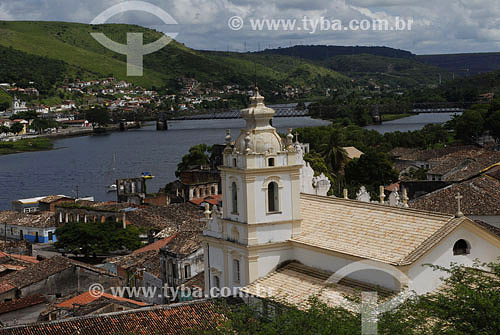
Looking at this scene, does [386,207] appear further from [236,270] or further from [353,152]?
[353,152]

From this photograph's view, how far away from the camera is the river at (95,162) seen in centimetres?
6969

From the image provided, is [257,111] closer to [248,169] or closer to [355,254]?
[248,169]

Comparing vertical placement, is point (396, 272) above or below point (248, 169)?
below

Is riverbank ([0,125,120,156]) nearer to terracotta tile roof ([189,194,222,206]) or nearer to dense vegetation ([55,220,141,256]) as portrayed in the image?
terracotta tile roof ([189,194,222,206])

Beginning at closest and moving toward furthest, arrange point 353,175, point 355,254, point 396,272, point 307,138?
1. point 396,272
2. point 355,254
3. point 353,175
4. point 307,138

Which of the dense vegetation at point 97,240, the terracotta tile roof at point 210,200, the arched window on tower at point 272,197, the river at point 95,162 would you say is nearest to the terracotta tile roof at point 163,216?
the dense vegetation at point 97,240

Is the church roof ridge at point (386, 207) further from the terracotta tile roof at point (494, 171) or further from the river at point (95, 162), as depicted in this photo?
the river at point (95, 162)

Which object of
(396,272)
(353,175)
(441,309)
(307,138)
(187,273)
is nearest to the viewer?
(441,309)

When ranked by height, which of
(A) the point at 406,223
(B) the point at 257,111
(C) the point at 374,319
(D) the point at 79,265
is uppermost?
(B) the point at 257,111

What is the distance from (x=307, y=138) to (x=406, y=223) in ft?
173

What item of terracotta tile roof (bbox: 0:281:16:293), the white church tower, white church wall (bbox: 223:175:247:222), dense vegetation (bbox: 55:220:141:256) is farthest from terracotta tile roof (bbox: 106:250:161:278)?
the white church tower

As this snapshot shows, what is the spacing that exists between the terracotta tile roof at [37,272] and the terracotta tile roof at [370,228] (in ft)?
37.1

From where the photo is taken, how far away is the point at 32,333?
15562mm

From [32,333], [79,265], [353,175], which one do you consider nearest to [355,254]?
[32,333]
